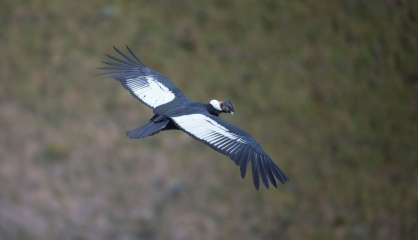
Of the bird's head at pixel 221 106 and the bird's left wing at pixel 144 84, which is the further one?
the bird's left wing at pixel 144 84

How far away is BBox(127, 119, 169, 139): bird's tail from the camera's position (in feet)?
53.5

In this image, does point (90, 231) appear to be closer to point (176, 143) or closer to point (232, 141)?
point (176, 143)

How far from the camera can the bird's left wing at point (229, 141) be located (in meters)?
15.9

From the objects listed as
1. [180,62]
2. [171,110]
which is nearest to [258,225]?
[180,62]

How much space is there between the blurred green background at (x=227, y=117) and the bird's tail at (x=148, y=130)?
11286 mm

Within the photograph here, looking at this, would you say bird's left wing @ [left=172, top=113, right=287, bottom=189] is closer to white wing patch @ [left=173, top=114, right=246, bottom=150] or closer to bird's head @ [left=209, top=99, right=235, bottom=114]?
white wing patch @ [left=173, top=114, right=246, bottom=150]

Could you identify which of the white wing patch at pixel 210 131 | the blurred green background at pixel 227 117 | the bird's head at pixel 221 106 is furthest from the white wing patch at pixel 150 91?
the blurred green background at pixel 227 117

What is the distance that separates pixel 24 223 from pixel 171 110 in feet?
38.1

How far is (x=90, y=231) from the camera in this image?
2792 cm

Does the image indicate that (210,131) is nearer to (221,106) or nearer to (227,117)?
(221,106)

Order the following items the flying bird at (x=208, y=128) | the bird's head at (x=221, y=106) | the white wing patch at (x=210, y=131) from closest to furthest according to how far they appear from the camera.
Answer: the flying bird at (x=208, y=128) < the white wing patch at (x=210, y=131) < the bird's head at (x=221, y=106)

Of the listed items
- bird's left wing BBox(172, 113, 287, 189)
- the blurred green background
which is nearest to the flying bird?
bird's left wing BBox(172, 113, 287, 189)

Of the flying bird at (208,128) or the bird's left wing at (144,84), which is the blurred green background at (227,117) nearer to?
the bird's left wing at (144,84)

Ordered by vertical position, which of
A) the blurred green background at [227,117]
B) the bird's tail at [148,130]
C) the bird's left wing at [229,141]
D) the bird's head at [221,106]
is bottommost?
the bird's left wing at [229,141]
